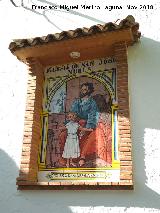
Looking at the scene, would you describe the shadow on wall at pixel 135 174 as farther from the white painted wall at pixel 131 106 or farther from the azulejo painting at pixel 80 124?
the azulejo painting at pixel 80 124

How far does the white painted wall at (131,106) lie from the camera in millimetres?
5730

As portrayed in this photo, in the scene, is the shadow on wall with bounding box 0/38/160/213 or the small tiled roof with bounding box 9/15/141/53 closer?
the shadow on wall with bounding box 0/38/160/213

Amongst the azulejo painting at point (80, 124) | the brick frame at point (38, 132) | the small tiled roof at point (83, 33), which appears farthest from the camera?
the azulejo painting at point (80, 124)

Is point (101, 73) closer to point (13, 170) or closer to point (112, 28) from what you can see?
point (112, 28)

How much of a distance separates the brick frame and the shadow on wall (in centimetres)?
10

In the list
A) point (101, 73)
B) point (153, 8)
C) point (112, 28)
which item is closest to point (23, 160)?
point (101, 73)

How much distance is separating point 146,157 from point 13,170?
223 cm

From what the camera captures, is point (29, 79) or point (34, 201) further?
point (29, 79)

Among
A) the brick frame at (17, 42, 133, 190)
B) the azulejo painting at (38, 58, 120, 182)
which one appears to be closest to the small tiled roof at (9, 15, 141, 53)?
the brick frame at (17, 42, 133, 190)

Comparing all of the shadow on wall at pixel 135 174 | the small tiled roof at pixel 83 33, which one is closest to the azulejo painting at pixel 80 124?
the shadow on wall at pixel 135 174

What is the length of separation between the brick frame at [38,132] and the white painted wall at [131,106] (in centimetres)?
11

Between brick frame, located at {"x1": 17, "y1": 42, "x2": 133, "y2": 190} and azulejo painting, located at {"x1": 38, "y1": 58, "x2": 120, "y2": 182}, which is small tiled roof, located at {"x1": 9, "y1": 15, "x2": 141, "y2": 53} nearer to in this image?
brick frame, located at {"x1": 17, "y1": 42, "x2": 133, "y2": 190}

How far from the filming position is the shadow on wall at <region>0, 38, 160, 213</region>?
5.69 metres

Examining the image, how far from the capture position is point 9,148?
6.71 metres
